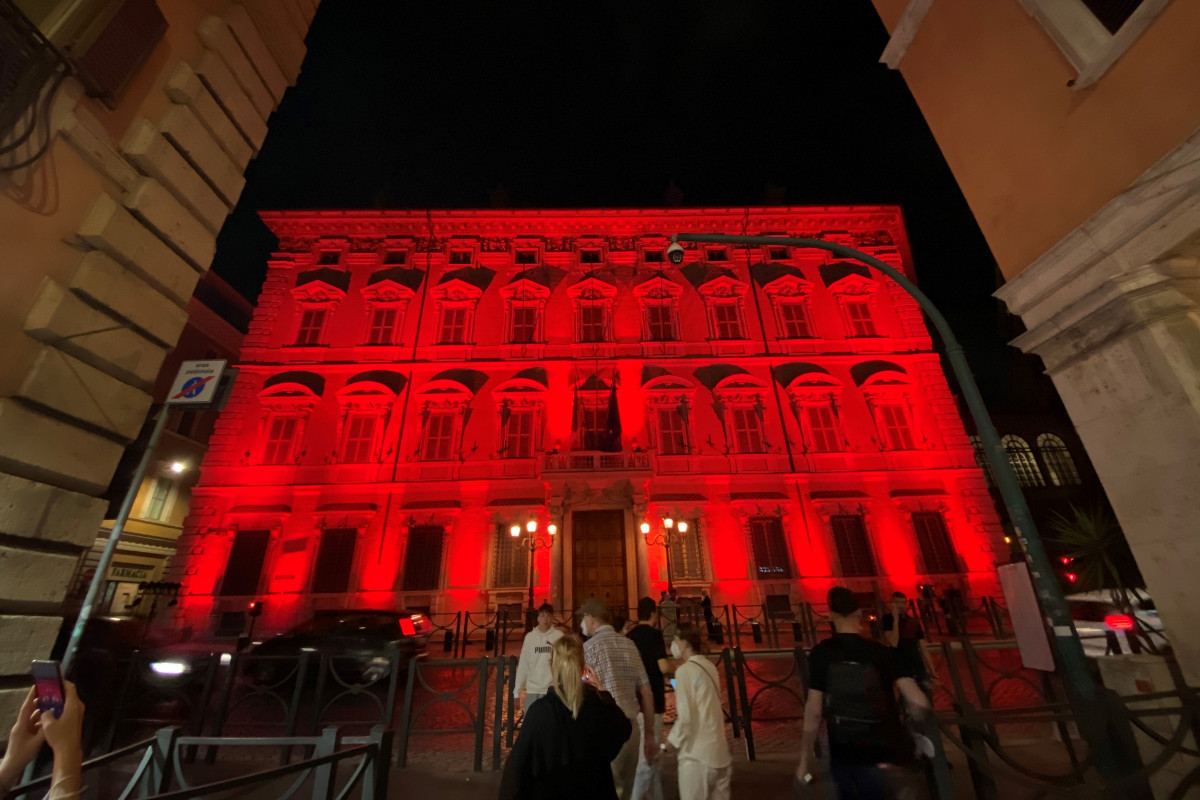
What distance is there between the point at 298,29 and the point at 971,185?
25.1 feet

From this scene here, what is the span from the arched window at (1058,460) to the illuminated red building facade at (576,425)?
15189mm

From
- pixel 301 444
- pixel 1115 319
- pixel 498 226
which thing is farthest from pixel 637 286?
pixel 1115 319

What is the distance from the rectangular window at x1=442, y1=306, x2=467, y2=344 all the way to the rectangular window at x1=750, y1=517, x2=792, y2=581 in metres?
12.7

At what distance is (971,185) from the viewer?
5738 mm

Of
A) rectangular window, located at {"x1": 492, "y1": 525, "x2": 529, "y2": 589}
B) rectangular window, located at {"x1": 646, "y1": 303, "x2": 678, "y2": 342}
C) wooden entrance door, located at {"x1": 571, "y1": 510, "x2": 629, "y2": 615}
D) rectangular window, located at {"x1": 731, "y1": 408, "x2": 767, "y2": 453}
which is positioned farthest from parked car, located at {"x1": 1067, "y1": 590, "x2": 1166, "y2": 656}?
rectangular window, located at {"x1": 646, "y1": 303, "x2": 678, "y2": 342}

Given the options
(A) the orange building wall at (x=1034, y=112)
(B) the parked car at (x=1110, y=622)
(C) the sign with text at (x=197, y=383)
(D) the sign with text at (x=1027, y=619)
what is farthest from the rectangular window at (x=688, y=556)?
(C) the sign with text at (x=197, y=383)

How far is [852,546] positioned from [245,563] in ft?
63.6

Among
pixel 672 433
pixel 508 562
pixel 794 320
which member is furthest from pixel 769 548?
pixel 794 320

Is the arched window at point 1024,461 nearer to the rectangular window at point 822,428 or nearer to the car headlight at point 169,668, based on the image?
the rectangular window at point 822,428

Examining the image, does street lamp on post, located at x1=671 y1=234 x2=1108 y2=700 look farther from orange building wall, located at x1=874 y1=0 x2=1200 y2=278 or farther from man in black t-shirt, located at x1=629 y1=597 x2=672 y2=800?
man in black t-shirt, located at x1=629 y1=597 x2=672 y2=800

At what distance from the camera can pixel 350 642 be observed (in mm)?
9383

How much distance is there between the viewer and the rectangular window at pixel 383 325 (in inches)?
778

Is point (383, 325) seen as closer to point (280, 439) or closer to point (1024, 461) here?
point (280, 439)

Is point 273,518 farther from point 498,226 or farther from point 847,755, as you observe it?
point 847,755
